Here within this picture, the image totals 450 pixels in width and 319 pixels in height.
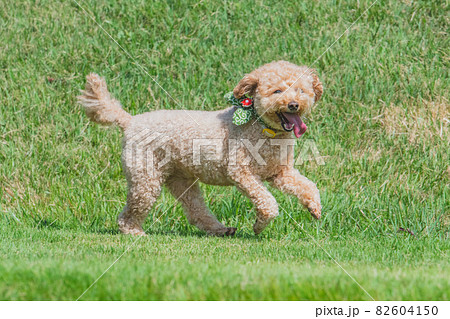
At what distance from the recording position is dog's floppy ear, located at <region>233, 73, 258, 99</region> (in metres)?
5.59

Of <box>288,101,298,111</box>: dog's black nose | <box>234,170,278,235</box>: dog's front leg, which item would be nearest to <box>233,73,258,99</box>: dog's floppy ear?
<box>288,101,298,111</box>: dog's black nose

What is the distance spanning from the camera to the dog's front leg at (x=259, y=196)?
17.8ft

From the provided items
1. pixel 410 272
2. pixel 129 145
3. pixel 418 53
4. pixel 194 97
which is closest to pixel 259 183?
pixel 129 145

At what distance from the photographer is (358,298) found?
3.46m

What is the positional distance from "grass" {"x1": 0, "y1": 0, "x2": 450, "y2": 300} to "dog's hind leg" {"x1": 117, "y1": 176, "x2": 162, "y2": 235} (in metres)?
0.26

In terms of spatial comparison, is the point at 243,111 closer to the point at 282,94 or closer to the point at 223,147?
the point at 223,147

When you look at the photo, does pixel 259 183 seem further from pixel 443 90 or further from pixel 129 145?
pixel 443 90

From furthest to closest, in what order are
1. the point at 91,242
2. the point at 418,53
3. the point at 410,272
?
the point at 418,53 → the point at 91,242 → the point at 410,272

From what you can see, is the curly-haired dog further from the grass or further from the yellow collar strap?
the grass

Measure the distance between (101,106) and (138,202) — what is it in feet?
3.47

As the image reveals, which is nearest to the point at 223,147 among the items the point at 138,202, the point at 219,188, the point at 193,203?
the point at 193,203

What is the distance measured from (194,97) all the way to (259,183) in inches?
145

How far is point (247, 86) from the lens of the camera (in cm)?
562

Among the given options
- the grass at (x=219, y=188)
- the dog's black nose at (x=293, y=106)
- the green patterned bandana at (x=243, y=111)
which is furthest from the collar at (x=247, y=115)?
the grass at (x=219, y=188)
